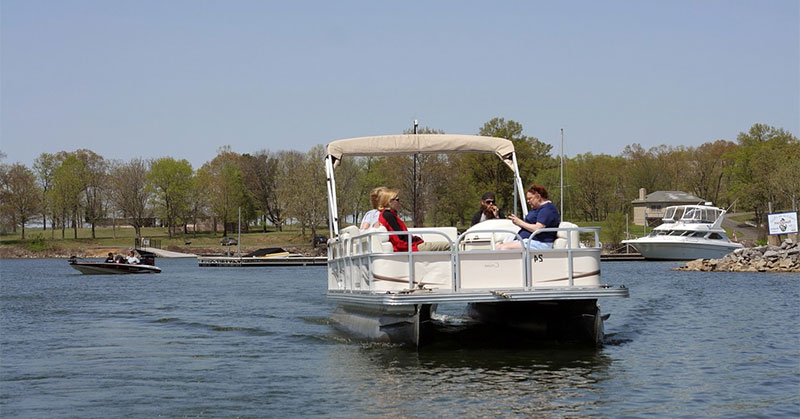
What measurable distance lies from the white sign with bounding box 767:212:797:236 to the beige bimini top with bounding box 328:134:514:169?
1915 inches

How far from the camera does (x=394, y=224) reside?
14.4 metres

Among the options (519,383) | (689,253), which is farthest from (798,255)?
(519,383)

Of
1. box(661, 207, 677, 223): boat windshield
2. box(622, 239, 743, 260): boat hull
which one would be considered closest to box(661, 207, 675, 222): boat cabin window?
box(661, 207, 677, 223): boat windshield

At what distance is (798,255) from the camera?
50.6 metres

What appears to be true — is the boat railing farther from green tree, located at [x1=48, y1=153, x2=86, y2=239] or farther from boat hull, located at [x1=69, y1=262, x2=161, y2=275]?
green tree, located at [x1=48, y1=153, x2=86, y2=239]

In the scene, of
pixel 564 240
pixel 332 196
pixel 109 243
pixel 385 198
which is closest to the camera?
pixel 564 240

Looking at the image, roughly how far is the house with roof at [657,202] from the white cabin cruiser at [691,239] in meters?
32.7

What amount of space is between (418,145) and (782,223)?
50577 mm

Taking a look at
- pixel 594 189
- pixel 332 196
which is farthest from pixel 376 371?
pixel 594 189

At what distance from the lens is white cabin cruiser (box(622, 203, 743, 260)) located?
69.9 meters

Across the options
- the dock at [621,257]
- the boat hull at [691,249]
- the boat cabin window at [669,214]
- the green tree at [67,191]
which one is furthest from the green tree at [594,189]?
the green tree at [67,191]

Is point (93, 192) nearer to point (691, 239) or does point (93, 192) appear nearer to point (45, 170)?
point (45, 170)

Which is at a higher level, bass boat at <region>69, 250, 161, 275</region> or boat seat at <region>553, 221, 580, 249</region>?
boat seat at <region>553, 221, 580, 249</region>

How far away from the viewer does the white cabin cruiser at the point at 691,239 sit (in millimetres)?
69875
